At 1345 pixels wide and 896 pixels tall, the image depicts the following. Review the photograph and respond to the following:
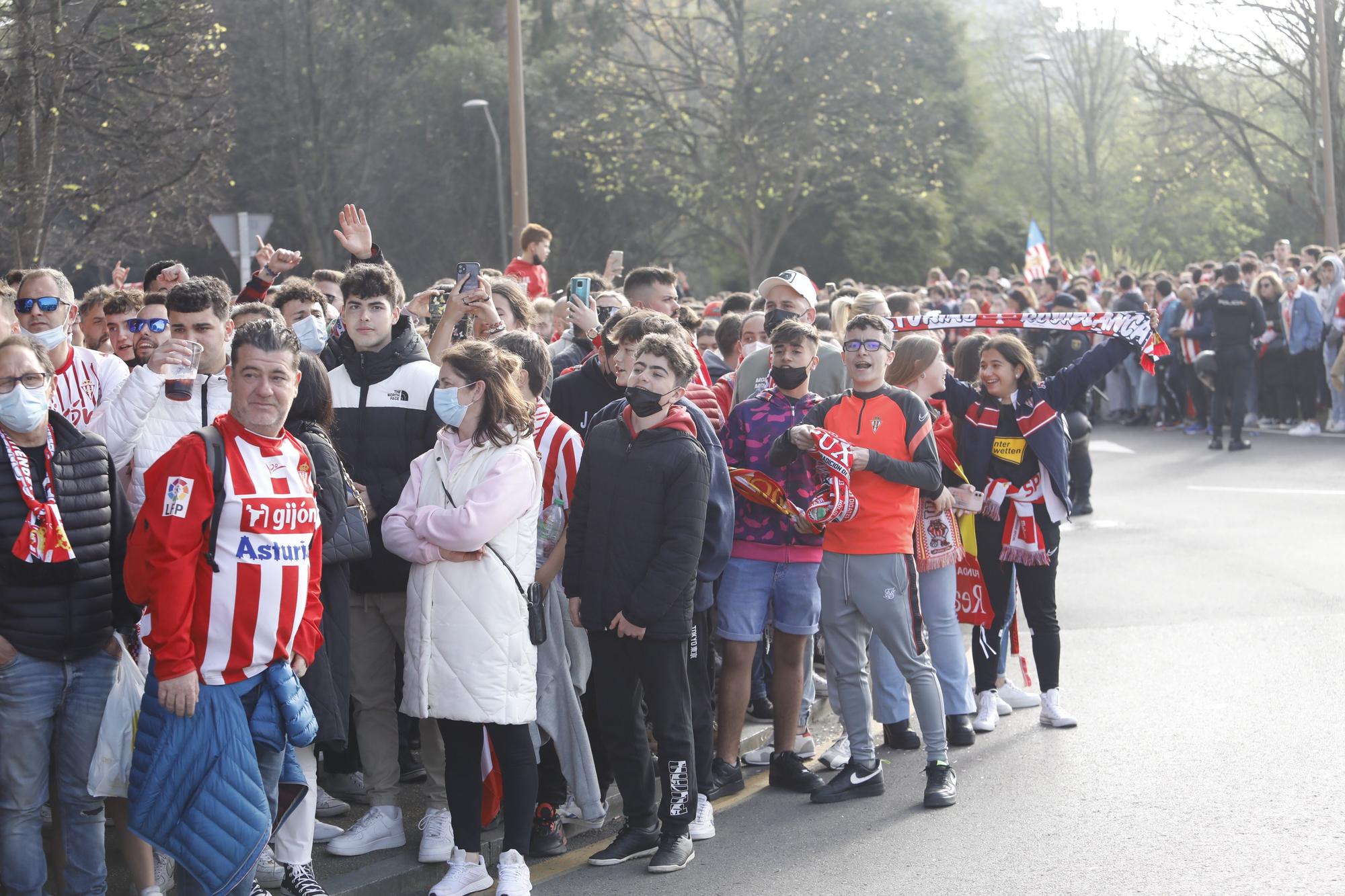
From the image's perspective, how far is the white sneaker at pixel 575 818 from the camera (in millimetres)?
6292

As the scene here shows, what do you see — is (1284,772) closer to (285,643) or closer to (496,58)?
(285,643)

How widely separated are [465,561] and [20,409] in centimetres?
155

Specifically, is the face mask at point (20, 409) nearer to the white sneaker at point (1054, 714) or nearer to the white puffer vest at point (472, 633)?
the white puffer vest at point (472, 633)

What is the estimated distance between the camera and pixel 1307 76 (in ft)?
111

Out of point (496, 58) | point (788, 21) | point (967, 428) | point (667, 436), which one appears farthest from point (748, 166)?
point (667, 436)

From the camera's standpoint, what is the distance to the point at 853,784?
6523mm

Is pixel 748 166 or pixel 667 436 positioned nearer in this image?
pixel 667 436

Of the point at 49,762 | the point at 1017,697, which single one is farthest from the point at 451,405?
the point at 1017,697

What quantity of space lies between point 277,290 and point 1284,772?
16.3 ft

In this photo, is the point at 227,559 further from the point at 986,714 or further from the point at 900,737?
the point at 986,714

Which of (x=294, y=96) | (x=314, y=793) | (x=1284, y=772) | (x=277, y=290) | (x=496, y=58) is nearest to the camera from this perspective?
(x=314, y=793)

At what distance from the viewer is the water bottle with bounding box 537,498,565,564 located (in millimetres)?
6082

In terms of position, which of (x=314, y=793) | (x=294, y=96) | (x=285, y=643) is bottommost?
(x=314, y=793)

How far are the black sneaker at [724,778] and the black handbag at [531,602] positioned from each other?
1.43 meters
